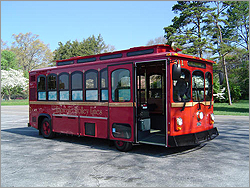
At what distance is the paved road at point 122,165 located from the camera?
17.5ft

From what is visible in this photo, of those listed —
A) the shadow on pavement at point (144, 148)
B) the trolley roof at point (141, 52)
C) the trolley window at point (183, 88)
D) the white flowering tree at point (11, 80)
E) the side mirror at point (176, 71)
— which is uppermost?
the white flowering tree at point (11, 80)

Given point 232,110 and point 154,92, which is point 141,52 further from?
point 232,110

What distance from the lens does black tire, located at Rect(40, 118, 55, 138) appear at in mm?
10648

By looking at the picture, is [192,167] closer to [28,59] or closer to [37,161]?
[37,161]

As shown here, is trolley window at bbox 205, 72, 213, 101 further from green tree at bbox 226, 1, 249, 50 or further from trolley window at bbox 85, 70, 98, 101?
green tree at bbox 226, 1, 249, 50

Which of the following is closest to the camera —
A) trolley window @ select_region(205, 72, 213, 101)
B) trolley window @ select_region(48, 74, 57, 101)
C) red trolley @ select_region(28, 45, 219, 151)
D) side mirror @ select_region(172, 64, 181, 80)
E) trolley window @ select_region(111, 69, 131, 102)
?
side mirror @ select_region(172, 64, 181, 80)

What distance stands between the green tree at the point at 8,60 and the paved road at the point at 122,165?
5928cm

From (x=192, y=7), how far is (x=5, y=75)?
4557cm

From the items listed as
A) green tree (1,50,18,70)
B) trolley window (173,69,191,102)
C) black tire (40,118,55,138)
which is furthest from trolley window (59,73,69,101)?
green tree (1,50,18,70)

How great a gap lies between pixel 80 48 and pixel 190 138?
45.1 metres

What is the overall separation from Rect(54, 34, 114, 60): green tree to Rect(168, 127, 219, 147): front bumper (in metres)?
44.1

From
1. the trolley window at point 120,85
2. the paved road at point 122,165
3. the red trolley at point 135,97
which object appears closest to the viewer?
the paved road at point 122,165

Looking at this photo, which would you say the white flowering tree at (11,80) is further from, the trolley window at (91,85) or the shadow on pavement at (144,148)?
the trolley window at (91,85)

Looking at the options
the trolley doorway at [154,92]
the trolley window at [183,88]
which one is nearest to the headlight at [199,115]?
the trolley window at [183,88]
